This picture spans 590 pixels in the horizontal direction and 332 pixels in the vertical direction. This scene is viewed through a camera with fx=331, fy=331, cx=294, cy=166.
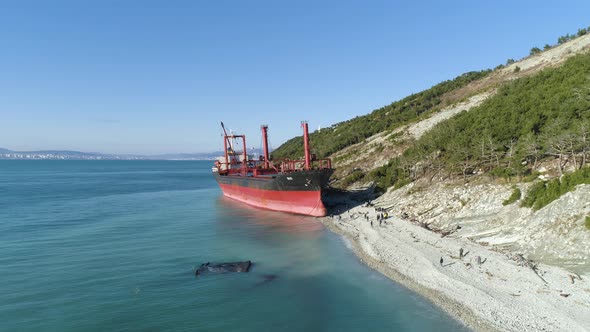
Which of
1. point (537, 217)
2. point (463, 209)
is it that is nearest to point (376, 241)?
point (463, 209)

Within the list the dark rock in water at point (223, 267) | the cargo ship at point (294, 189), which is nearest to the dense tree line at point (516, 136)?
the cargo ship at point (294, 189)

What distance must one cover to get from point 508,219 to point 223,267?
20.4m

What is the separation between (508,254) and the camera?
2053 cm

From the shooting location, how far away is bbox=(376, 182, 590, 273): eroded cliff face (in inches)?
734

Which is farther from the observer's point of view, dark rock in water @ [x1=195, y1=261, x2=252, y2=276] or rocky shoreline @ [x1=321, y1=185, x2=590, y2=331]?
dark rock in water @ [x1=195, y1=261, x2=252, y2=276]

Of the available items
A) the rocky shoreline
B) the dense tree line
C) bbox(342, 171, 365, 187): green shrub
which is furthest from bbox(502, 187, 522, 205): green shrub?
bbox(342, 171, 365, 187): green shrub

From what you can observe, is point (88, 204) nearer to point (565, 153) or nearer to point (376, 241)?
point (376, 241)

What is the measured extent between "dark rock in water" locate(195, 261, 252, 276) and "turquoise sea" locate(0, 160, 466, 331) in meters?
0.55

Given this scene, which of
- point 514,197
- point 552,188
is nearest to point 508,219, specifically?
point 514,197

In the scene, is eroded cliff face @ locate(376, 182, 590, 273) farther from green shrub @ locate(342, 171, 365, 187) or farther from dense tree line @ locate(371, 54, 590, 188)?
green shrub @ locate(342, 171, 365, 187)

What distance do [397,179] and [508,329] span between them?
1153 inches

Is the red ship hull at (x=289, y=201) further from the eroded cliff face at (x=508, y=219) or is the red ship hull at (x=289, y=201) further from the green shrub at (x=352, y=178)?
the green shrub at (x=352, y=178)

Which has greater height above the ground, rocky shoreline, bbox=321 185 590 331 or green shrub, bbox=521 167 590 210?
green shrub, bbox=521 167 590 210

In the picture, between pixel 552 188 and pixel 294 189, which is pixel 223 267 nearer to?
pixel 294 189
